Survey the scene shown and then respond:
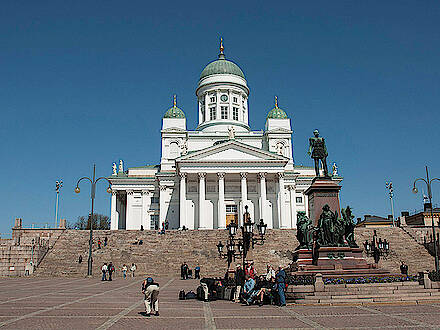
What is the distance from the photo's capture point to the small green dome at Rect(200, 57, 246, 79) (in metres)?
76.3

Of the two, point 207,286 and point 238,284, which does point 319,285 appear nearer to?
point 238,284

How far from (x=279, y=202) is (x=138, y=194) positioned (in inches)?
814

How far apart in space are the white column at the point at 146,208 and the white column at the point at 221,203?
11.4 m

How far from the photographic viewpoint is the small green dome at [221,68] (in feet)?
250

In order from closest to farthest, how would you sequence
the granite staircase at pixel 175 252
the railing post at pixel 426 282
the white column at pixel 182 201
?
the railing post at pixel 426 282 < the granite staircase at pixel 175 252 < the white column at pixel 182 201

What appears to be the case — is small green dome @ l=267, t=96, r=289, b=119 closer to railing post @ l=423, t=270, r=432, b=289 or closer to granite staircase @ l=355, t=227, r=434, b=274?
granite staircase @ l=355, t=227, r=434, b=274

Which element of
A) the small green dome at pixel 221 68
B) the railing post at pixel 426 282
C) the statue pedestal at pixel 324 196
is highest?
the small green dome at pixel 221 68

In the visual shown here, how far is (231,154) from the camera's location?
192 ft

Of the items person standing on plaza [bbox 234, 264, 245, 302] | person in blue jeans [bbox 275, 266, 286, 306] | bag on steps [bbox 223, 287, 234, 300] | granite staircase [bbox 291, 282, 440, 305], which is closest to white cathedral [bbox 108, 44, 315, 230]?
person standing on plaza [bbox 234, 264, 245, 302]

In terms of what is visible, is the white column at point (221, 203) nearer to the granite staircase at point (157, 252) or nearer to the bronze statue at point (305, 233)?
the granite staircase at point (157, 252)

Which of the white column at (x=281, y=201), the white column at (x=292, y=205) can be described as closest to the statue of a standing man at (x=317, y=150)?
the white column at (x=281, y=201)

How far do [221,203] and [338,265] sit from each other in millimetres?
38774

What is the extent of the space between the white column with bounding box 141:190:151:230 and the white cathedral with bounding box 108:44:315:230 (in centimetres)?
14

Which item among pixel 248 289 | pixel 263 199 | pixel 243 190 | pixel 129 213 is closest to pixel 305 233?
pixel 248 289
